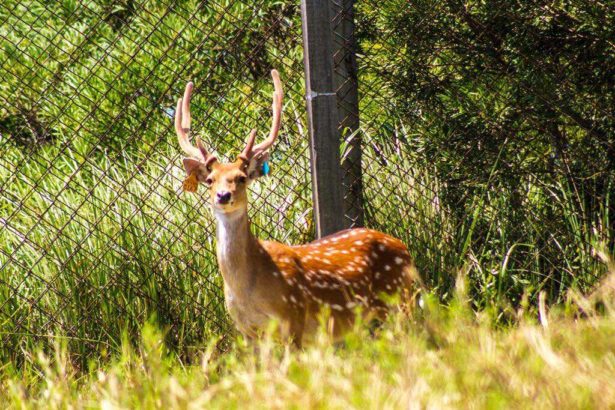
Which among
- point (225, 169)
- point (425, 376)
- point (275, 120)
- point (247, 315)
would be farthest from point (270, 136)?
point (425, 376)

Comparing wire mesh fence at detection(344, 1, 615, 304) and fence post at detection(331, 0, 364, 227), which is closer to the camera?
fence post at detection(331, 0, 364, 227)

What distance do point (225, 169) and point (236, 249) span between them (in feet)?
1.20

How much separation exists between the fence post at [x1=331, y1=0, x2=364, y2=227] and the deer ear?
30.8 inches

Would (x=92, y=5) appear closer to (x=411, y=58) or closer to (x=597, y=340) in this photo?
(x=411, y=58)

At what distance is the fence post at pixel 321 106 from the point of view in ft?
17.3

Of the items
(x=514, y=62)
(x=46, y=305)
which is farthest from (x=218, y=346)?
(x=514, y=62)

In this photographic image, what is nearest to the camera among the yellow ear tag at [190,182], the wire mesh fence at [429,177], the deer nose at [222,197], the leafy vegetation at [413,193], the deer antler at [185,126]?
the deer nose at [222,197]

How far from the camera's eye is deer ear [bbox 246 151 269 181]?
4840 millimetres

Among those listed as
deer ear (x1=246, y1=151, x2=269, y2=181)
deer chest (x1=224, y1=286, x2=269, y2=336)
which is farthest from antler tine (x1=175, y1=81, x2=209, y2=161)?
deer chest (x1=224, y1=286, x2=269, y2=336)

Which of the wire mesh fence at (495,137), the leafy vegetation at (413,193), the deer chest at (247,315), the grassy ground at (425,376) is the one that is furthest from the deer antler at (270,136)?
the grassy ground at (425,376)

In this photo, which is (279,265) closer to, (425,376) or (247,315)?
(247,315)

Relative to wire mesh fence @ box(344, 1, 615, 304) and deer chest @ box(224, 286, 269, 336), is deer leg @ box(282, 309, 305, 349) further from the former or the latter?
wire mesh fence @ box(344, 1, 615, 304)

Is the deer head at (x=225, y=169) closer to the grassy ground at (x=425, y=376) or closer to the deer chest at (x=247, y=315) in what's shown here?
the deer chest at (x=247, y=315)

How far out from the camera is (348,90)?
5609 millimetres
